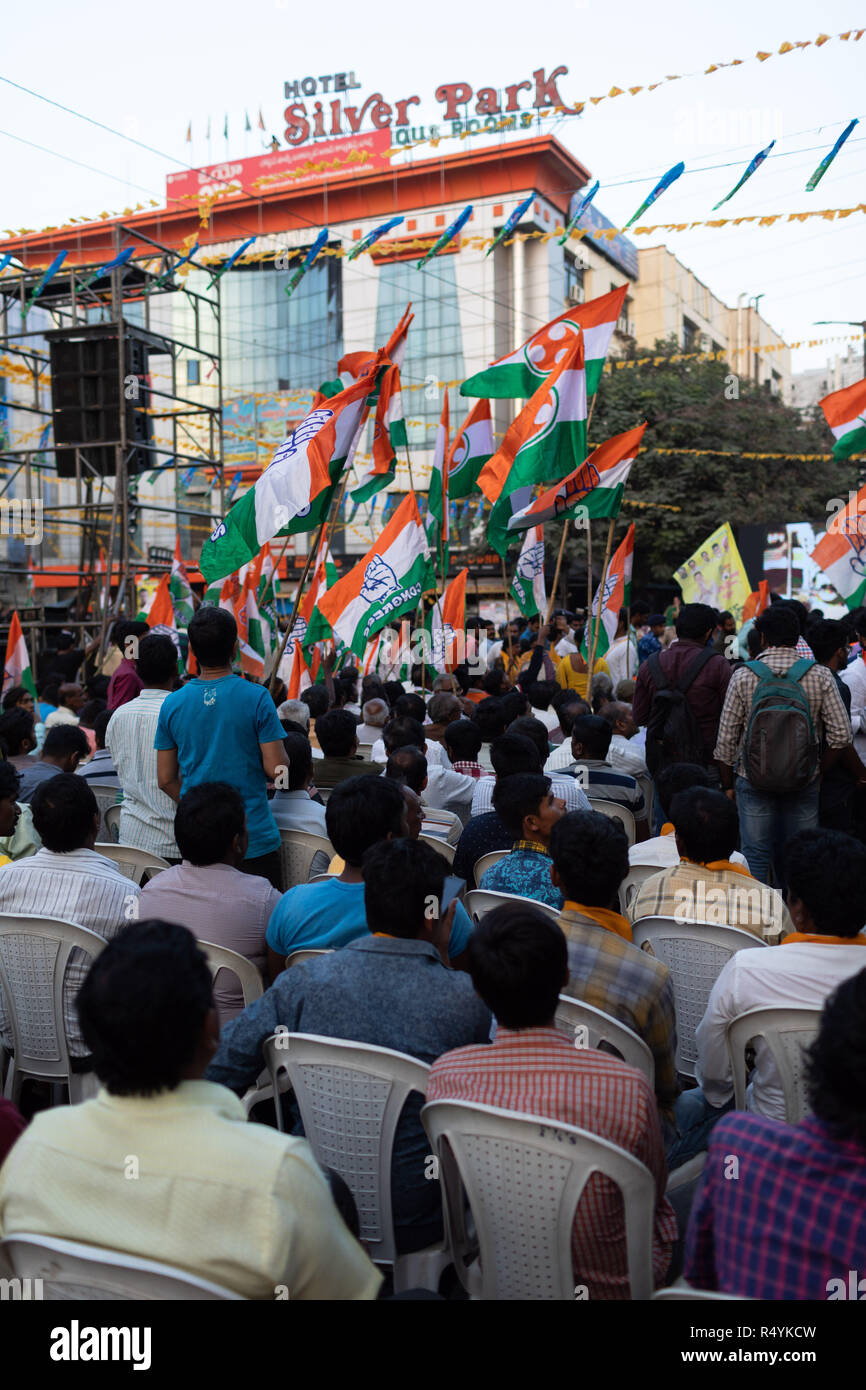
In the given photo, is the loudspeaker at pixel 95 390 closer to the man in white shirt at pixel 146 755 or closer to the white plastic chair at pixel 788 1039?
the man in white shirt at pixel 146 755

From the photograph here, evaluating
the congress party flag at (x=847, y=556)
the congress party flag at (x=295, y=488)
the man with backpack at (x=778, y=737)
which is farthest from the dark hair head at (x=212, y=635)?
the congress party flag at (x=847, y=556)

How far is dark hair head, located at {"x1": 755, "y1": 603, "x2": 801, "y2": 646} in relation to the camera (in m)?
5.59

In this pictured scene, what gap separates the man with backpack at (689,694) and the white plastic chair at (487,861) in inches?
93.1

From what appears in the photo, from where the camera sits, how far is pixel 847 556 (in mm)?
7777

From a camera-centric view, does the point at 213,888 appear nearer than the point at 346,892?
No

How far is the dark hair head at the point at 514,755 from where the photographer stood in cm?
488

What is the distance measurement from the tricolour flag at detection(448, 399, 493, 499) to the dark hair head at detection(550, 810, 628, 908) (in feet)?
25.2

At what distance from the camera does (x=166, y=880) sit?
3564 millimetres

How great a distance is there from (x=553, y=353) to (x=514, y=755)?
472 cm

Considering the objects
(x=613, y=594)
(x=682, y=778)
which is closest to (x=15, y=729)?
(x=682, y=778)

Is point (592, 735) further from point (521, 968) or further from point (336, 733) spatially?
point (521, 968)

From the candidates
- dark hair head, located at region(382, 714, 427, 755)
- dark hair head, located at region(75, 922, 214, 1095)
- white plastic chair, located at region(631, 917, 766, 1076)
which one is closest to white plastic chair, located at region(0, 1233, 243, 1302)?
dark hair head, located at region(75, 922, 214, 1095)

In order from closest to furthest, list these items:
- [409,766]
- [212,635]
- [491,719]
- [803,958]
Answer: [803,958] < [212,635] < [409,766] < [491,719]

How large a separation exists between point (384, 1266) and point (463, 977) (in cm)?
69
